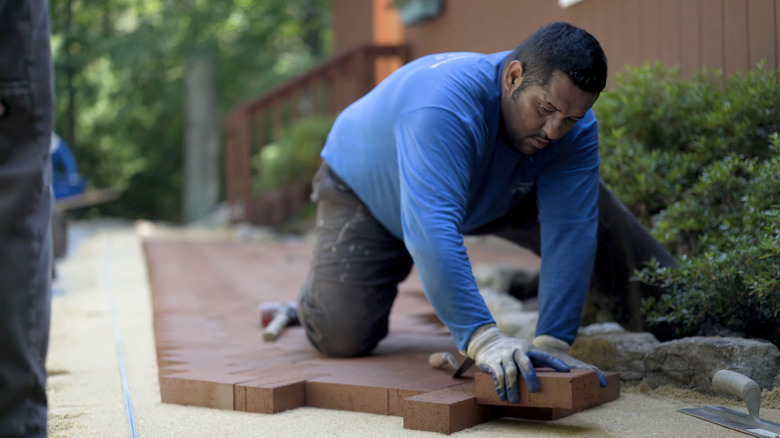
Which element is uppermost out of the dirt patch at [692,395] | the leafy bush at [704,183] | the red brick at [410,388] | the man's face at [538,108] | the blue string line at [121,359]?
the man's face at [538,108]

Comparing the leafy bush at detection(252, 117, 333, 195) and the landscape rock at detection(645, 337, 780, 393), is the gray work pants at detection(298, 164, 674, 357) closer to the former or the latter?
the landscape rock at detection(645, 337, 780, 393)

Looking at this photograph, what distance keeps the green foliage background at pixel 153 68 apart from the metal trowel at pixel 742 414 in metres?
6.14

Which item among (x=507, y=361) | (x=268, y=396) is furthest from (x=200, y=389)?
(x=507, y=361)

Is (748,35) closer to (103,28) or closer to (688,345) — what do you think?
(688,345)

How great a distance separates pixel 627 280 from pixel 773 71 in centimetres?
96

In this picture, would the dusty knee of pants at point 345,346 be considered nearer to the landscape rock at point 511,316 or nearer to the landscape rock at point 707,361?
the landscape rock at point 511,316

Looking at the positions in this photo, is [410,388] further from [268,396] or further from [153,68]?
[153,68]

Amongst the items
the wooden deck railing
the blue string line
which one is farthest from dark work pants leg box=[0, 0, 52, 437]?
the wooden deck railing

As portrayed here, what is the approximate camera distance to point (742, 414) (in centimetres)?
224

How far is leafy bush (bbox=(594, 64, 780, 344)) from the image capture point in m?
2.73

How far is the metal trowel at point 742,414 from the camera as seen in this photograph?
2096 millimetres

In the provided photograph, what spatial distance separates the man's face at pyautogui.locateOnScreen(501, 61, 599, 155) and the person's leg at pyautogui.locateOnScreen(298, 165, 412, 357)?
0.76 m

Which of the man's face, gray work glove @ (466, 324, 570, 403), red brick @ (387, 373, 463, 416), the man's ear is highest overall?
the man's ear

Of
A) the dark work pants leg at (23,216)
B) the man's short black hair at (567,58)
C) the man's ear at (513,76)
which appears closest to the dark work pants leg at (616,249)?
the man's ear at (513,76)
